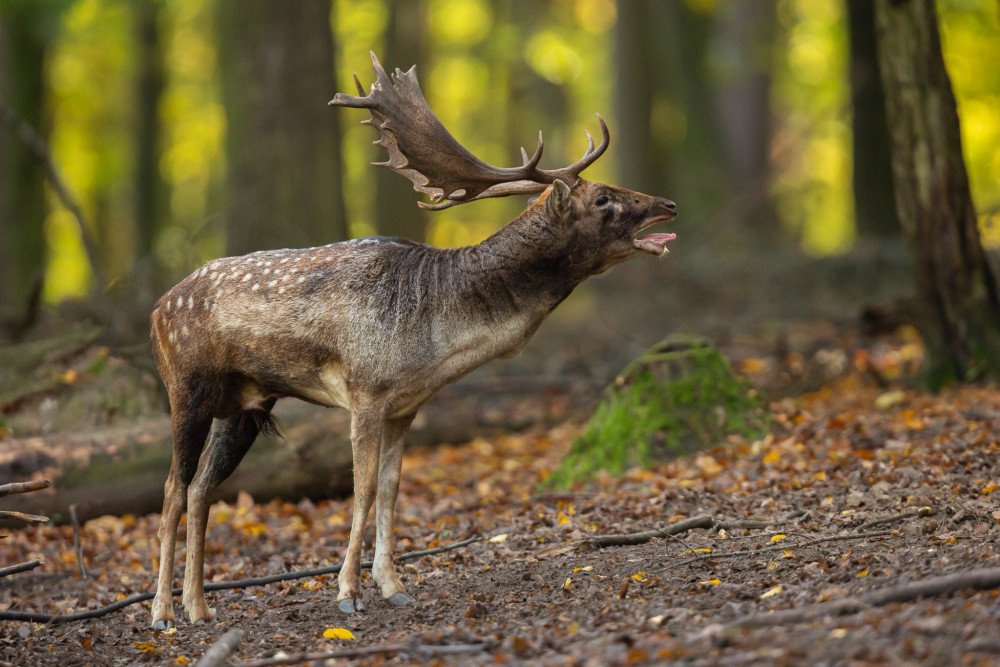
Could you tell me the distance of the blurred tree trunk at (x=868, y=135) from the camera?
1424cm

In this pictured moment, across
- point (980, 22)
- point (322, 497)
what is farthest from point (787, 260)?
point (322, 497)

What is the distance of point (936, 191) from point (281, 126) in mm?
7389

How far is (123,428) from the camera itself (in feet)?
30.5

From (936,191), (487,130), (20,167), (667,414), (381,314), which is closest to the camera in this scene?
(381,314)

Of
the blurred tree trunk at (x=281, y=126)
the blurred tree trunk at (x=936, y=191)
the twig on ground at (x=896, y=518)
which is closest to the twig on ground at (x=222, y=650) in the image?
the twig on ground at (x=896, y=518)

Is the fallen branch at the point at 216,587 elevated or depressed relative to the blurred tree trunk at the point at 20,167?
depressed

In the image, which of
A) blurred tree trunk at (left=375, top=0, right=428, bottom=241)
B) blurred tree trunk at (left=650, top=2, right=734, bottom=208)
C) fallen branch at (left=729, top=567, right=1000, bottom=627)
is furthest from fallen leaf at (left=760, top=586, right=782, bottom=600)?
blurred tree trunk at (left=650, top=2, right=734, bottom=208)

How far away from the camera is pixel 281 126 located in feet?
41.3

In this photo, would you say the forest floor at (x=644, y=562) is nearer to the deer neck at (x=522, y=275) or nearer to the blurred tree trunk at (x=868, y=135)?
the deer neck at (x=522, y=275)

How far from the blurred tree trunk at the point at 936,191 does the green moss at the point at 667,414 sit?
209cm

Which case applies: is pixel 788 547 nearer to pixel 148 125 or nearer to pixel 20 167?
pixel 20 167

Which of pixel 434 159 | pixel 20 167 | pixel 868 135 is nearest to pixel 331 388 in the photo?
pixel 434 159

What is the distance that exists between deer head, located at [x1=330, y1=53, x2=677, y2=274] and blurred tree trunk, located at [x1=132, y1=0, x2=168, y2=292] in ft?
63.6

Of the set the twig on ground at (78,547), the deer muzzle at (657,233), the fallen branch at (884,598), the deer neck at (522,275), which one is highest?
the deer muzzle at (657,233)
